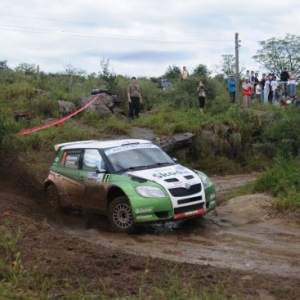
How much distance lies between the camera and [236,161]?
23.2 metres

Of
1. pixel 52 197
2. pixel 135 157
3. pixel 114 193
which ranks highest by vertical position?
pixel 135 157

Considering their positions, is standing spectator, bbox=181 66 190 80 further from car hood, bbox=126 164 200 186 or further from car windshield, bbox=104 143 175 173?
car hood, bbox=126 164 200 186

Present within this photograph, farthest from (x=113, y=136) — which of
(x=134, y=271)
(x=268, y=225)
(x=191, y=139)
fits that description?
(x=134, y=271)

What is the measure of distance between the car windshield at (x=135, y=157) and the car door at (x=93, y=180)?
0.28 meters

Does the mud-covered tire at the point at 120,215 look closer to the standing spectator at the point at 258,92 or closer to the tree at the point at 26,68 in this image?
the standing spectator at the point at 258,92

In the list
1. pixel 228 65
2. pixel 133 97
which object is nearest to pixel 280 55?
pixel 228 65

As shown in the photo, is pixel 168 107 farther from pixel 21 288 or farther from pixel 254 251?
pixel 21 288

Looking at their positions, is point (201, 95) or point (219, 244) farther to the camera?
point (201, 95)

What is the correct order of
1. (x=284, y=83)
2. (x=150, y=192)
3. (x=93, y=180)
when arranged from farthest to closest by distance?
(x=284, y=83)
(x=93, y=180)
(x=150, y=192)

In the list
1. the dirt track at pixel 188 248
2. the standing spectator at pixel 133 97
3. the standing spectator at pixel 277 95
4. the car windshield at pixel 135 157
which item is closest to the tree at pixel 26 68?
the standing spectator at pixel 133 97

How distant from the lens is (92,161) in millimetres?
11852

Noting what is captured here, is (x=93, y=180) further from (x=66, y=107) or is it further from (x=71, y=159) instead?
(x=66, y=107)

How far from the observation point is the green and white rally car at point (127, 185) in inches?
408

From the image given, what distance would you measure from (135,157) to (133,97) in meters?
12.9
